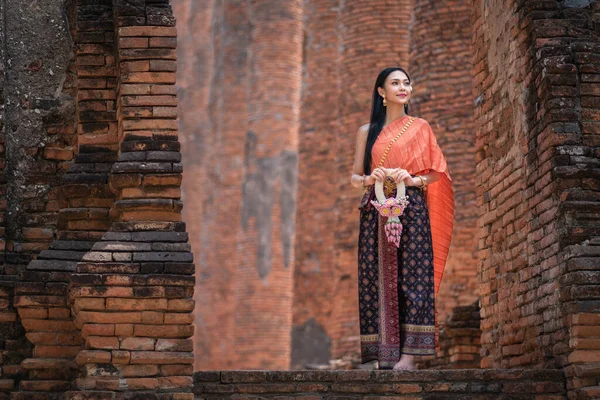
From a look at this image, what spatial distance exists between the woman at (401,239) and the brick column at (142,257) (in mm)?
1114

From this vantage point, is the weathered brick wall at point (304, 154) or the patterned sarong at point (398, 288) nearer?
the patterned sarong at point (398, 288)

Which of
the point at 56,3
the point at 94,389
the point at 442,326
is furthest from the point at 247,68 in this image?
the point at 94,389

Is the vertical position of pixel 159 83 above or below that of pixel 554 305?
above

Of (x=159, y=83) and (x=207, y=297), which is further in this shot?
(x=207, y=297)

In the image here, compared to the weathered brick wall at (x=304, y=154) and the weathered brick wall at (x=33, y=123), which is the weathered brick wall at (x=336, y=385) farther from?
the weathered brick wall at (x=304, y=154)

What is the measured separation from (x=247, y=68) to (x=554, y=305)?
18975 millimetres

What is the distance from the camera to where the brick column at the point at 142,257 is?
305 inches

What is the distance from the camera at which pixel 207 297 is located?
1068 inches

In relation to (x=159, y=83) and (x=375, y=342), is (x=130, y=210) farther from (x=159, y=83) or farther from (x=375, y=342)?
(x=375, y=342)

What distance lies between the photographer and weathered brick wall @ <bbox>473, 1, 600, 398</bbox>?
814 centimetres

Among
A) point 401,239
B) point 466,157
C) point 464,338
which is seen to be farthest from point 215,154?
point 401,239

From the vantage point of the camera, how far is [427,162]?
28.2ft

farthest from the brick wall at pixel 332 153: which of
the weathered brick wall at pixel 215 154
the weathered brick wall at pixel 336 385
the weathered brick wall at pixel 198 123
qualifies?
the weathered brick wall at pixel 336 385

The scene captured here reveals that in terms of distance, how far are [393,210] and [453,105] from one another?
701 cm
